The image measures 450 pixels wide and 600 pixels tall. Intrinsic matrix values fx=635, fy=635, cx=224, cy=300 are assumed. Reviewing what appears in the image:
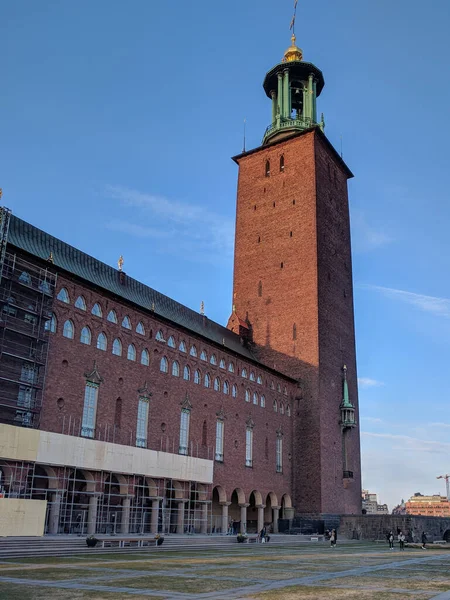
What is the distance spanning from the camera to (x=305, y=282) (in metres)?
52.4

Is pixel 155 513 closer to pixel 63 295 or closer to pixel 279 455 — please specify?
pixel 63 295

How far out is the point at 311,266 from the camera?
52500 millimetres

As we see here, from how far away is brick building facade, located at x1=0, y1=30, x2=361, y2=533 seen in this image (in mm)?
28547

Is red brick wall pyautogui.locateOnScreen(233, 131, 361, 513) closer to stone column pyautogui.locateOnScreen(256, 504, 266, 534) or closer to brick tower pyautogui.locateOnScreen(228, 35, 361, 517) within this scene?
brick tower pyautogui.locateOnScreen(228, 35, 361, 517)

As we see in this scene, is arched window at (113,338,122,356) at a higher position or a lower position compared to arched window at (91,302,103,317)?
lower

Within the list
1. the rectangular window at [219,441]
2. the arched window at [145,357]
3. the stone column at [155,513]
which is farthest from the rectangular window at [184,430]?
the arched window at [145,357]

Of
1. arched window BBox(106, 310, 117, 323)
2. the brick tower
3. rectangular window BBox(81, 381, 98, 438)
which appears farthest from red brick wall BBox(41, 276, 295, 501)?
the brick tower

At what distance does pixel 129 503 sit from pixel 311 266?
88.7 ft

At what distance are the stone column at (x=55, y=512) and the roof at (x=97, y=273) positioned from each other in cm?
1039

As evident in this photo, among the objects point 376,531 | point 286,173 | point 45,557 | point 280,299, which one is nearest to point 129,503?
point 45,557

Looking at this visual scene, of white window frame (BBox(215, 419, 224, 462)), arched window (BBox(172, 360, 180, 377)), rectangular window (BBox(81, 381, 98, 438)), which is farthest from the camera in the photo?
white window frame (BBox(215, 419, 224, 462))

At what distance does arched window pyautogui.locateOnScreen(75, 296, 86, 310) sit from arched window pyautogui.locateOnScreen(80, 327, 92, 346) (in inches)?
42.0

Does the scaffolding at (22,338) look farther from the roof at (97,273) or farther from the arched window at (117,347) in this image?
the arched window at (117,347)

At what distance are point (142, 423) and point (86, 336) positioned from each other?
628 centimetres
